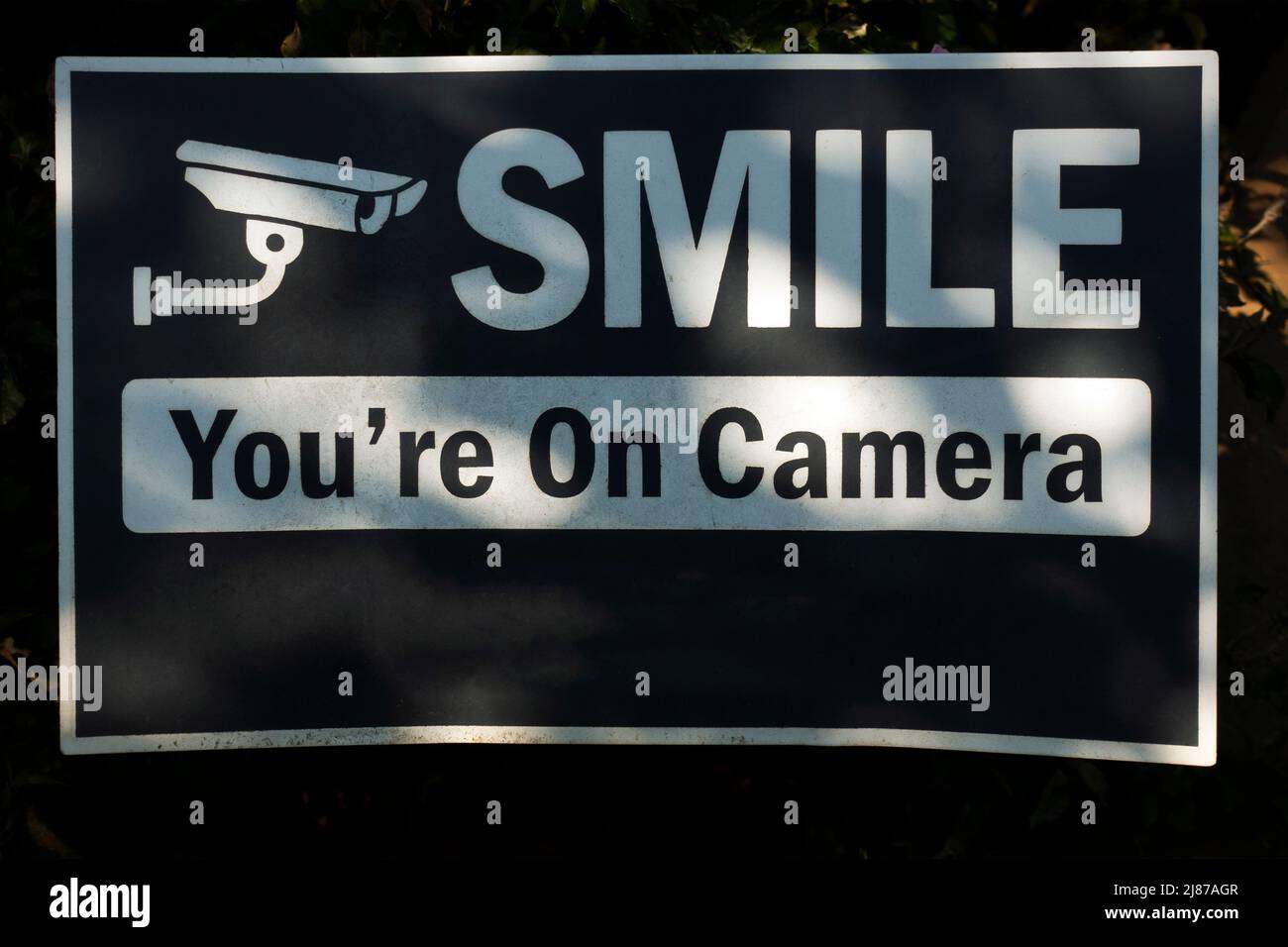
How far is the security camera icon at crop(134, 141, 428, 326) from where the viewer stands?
2352mm

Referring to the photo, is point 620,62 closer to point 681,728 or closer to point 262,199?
point 262,199

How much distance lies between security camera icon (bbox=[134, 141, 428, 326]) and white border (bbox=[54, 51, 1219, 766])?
0.17 metres

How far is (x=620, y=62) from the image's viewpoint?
2338mm

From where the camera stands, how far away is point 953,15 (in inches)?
107

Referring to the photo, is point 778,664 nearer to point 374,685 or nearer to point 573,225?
point 374,685

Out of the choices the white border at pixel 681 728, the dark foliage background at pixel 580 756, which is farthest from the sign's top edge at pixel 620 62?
the dark foliage background at pixel 580 756

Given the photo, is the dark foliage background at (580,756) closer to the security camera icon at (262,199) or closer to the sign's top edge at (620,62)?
the sign's top edge at (620,62)

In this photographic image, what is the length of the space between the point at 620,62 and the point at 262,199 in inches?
30.8

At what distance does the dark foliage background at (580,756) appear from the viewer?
101 inches

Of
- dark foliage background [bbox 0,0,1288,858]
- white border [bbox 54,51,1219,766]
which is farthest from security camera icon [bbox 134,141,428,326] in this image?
dark foliage background [bbox 0,0,1288,858]

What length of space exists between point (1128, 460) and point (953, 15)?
115 centimetres
